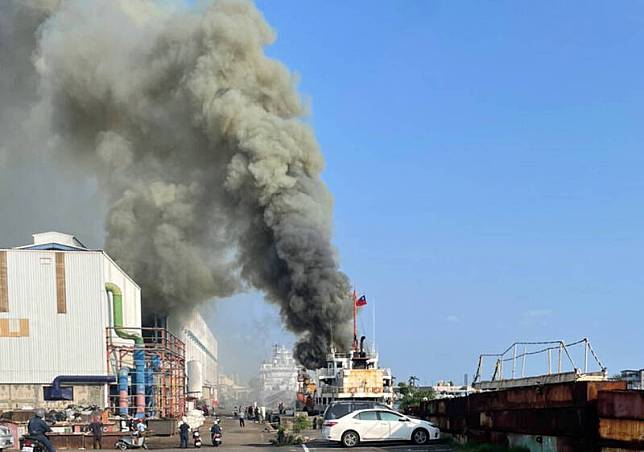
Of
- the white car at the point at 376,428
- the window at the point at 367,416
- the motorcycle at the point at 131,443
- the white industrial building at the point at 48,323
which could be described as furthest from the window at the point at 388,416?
the white industrial building at the point at 48,323

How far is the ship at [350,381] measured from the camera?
40000 millimetres

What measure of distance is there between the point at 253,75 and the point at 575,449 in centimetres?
4457

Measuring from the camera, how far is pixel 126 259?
61062 mm

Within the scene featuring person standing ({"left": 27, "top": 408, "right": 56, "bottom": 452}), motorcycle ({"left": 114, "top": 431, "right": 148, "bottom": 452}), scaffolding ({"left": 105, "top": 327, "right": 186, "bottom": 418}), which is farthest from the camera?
scaffolding ({"left": 105, "top": 327, "right": 186, "bottom": 418})

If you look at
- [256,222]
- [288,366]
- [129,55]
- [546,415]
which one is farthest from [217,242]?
[288,366]

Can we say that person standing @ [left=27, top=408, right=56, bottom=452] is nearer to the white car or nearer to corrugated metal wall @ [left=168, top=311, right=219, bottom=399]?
the white car

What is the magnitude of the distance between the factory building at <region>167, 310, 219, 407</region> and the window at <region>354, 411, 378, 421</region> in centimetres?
4350

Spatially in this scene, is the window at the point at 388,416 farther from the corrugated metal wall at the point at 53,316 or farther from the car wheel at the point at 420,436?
the corrugated metal wall at the point at 53,316

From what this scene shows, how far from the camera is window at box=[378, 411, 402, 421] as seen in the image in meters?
24.3

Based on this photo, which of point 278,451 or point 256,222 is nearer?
point 278,451

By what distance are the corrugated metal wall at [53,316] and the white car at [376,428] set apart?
2105cm

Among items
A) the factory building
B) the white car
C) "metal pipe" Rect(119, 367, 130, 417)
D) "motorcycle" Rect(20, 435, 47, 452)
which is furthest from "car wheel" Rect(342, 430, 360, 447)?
the factory building

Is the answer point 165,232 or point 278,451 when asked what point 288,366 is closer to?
point 165,232

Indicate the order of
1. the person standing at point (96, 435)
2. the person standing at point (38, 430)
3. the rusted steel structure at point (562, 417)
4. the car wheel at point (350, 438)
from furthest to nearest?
the person standing at point (96, 435), the car wheel at point (350, 438), the person standing at point (38, 430), the rusted steel structure at point (562, 417)
